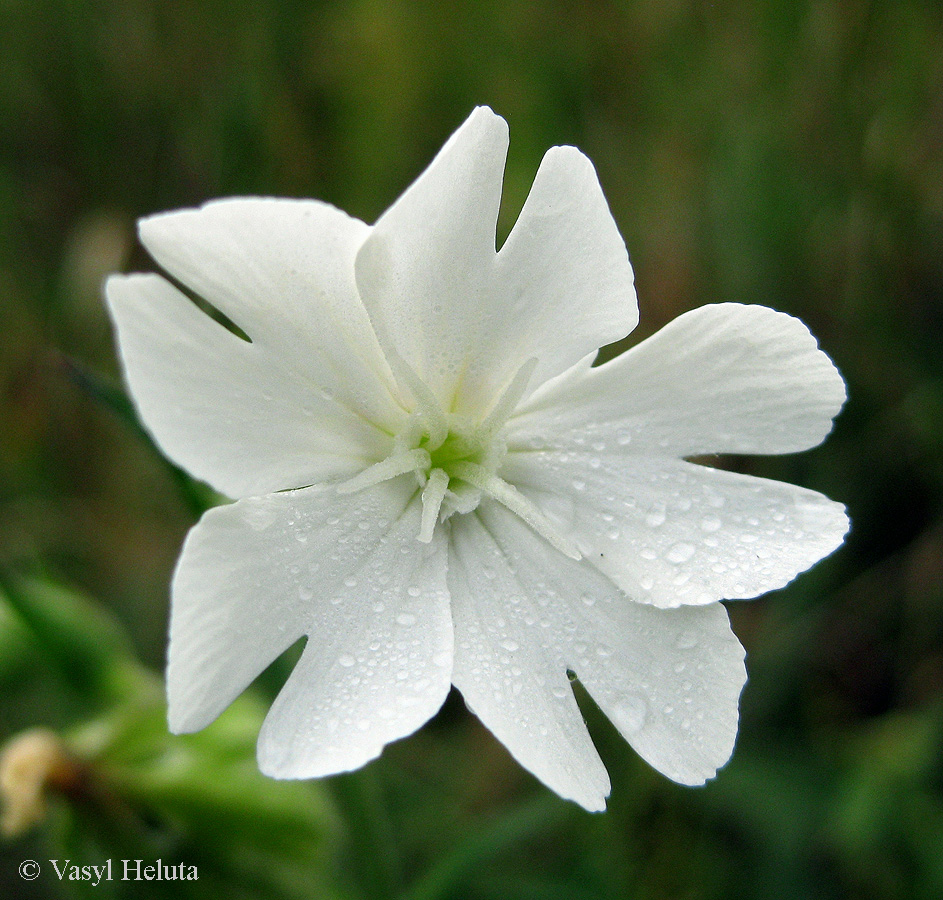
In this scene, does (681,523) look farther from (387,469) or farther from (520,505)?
(387,469)

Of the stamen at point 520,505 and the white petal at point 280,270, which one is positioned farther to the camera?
the stamen at point 520,505

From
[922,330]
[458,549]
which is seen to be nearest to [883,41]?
[922,330]

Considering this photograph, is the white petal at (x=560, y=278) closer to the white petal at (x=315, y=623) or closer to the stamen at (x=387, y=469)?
the stamen at (x=387, y=469)

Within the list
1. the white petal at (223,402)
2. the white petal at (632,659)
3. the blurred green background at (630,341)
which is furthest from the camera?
the blurred green background at (630,341)

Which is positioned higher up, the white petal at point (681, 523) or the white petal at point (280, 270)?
the white petal at point (280, 270)

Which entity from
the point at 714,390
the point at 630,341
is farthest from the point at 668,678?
the point at 630,341

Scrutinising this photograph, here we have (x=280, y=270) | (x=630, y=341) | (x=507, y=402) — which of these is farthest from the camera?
(x=630, y=341)

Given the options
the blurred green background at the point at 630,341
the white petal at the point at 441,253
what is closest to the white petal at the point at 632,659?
the white petal at the point at 441,253

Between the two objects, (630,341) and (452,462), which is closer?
(452,462)
